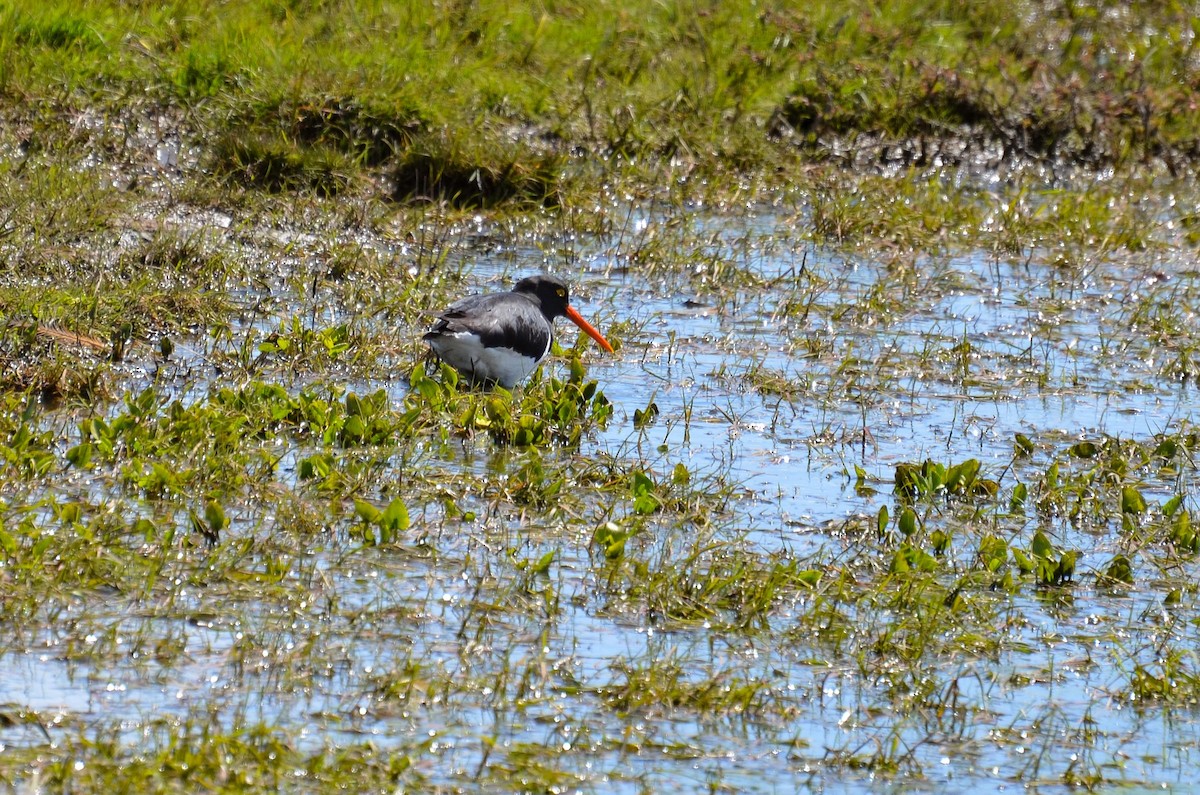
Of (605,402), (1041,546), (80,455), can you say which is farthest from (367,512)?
(1041,546)

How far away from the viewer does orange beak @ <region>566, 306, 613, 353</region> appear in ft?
30.4

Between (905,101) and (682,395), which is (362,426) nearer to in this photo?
(682,395)

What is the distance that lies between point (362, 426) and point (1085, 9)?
10892mm

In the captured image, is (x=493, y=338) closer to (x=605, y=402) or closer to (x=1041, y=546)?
(x=605, y=402)

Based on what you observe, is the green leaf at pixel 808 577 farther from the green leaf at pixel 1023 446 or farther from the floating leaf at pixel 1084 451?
the floating leaf at pixel 1084 451

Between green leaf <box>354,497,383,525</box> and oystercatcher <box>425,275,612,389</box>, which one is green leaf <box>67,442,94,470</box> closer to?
green leaf <box>354,497,383,525</box>

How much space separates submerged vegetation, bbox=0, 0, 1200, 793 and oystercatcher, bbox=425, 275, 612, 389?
207mm

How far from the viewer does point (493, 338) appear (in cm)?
827

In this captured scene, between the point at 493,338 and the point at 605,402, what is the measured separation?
0.62m

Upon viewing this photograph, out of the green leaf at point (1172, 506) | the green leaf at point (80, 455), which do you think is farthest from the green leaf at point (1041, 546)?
the green leaf at point (80, 455)

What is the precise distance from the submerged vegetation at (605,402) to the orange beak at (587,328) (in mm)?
104

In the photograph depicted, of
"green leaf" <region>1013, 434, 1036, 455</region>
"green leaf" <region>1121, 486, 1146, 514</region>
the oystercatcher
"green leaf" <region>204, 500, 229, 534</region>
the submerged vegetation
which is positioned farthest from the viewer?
the oystercatcher

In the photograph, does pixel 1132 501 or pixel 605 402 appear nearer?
pixel 1132 501

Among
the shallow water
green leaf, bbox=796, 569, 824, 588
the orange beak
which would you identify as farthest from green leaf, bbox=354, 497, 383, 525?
the orange beak
